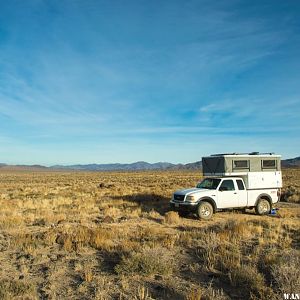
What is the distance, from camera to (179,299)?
238 inches

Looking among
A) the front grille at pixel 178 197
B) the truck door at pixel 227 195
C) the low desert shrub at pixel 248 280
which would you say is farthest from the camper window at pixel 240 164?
the low desert shrub at pixel 248 280

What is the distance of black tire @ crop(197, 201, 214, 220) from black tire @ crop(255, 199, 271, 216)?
2.76 m

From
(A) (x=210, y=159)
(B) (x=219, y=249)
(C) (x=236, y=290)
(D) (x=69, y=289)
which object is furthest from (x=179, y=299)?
(A) (x=210, y=159)

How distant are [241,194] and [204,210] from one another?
7.58ft

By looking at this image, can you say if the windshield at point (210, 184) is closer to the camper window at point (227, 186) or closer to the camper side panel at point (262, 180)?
the camper window at point (227, 186)

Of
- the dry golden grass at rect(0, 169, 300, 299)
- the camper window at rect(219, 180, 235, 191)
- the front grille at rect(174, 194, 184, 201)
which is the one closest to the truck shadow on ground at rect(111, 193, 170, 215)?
the front grille at rect(174, 194, 184, 201)

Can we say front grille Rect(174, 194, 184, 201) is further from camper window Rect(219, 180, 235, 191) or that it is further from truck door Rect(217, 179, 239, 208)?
camper window Rect(219, 180, 235, 191)

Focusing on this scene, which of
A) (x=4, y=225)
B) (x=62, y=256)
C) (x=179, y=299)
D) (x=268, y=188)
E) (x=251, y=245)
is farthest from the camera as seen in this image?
(x=268, y=188)

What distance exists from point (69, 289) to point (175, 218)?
844cm

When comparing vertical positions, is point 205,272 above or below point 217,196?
below

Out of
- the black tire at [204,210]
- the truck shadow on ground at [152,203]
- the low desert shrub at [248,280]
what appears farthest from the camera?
the truck shadow on ground at [152,203]

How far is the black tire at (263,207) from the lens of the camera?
53.8 ft

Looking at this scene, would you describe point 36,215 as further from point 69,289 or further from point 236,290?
point 236,290

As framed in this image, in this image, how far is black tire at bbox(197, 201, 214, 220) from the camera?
48.5 ft
